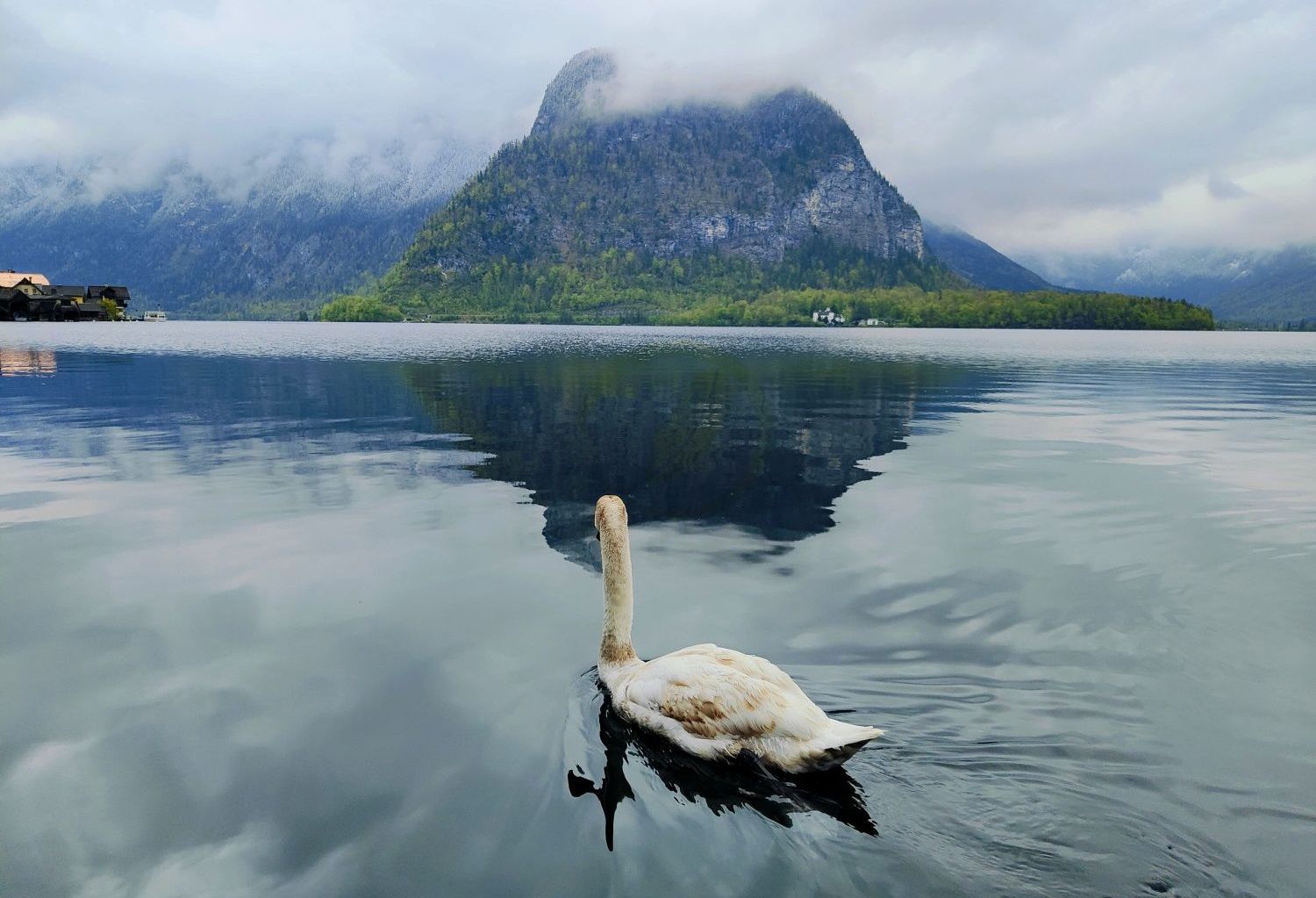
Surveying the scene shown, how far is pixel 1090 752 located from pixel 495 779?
5.71 m

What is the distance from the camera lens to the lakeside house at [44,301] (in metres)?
144

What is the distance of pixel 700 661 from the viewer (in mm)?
8391

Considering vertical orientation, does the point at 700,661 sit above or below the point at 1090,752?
above

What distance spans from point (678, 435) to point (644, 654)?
1854cm

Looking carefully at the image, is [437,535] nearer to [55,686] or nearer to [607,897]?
[55,686]

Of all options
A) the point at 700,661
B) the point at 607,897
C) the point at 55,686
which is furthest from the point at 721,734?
the point at 55,686

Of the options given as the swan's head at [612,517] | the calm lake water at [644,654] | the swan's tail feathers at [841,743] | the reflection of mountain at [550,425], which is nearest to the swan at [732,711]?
the swan's tail feathers at [841,743]

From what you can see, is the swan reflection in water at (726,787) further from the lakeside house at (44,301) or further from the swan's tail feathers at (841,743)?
the lakeside house at (44,301)

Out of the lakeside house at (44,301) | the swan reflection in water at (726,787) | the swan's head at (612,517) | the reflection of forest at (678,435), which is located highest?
the lakeside house at (44,301)

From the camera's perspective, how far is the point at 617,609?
385 inches

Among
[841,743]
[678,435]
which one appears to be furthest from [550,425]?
[841,743]

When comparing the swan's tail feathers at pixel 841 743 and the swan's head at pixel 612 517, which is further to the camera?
the swan's head at pixel 612 517

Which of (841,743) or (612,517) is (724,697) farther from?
(612,517)

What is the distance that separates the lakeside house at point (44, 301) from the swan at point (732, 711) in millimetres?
175815
